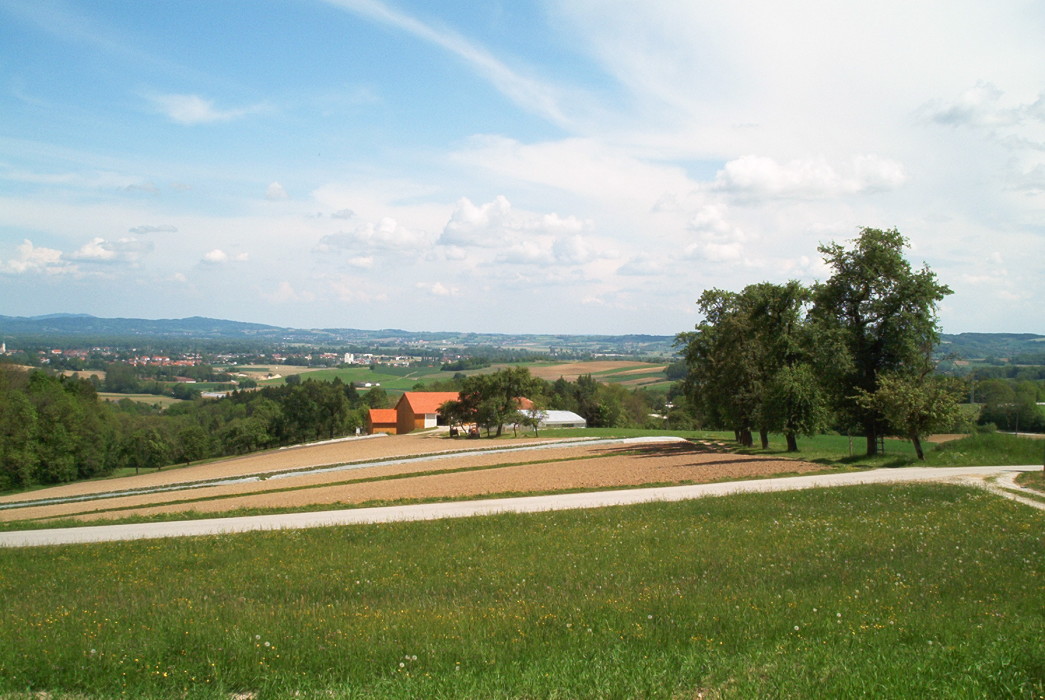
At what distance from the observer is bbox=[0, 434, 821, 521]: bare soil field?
2759cm

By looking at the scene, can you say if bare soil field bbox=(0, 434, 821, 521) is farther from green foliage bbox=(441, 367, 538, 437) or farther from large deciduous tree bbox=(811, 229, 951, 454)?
green foliage bbox=(441, 367, 538, 437)

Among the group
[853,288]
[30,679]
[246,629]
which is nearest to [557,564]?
[246,629]

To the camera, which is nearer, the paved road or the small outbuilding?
the paved road

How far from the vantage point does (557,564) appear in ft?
38.9

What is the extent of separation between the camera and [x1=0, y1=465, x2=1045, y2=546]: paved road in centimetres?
1909

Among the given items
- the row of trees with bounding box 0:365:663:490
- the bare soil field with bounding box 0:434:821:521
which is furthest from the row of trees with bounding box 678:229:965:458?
the row of trees with bounding box 0:365:663:490

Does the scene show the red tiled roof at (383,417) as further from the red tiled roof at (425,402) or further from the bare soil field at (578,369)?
the bare soil field at (578,369)

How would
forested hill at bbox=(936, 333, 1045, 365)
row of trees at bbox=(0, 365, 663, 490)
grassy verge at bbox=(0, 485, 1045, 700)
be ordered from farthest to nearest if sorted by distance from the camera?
forested hill at bbox=(936, 333, 1045, 365) < row of trees at bbox=(0, 365, 663, 490) < grassy verge at bbox=(0, 485, 1045, 700)

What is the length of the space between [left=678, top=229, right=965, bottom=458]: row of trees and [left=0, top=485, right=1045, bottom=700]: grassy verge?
60.1 feet

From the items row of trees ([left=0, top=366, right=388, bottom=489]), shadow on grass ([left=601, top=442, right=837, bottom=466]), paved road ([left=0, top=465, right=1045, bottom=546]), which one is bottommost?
row of trees ([left=0, top=366, right=388, bottom=489])

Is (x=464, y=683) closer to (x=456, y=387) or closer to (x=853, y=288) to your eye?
(x=853, y=288)

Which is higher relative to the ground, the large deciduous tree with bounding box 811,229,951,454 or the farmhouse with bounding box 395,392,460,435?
the large deciduous tree with bounding box 811,229,951,454

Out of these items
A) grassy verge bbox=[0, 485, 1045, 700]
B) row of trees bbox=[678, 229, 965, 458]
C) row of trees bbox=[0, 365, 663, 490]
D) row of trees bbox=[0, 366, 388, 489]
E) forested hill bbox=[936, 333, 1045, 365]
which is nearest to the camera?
grassy verge bbox=[0, 485, 1045, 700]

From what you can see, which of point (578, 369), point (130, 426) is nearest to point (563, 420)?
point (578, 369)
